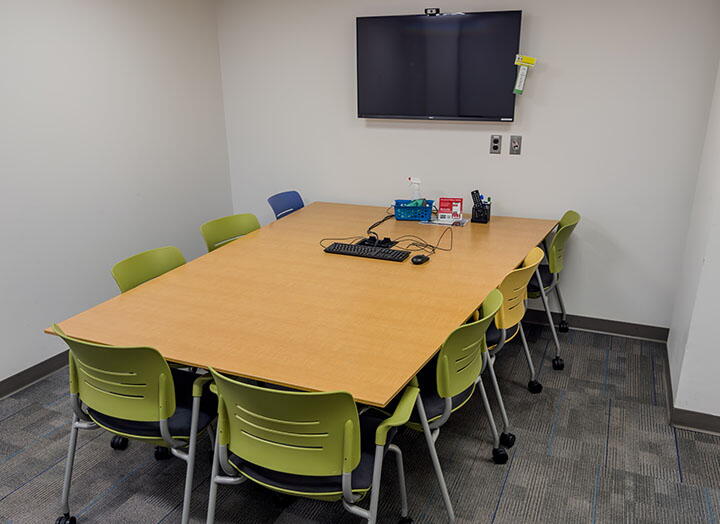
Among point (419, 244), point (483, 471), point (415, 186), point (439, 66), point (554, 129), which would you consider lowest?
point (483, 471)

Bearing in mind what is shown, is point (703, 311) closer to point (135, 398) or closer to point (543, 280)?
point (543, 280)

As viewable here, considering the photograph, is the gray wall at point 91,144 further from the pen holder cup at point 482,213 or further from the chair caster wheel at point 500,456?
the chair caster wheel at point 500,456

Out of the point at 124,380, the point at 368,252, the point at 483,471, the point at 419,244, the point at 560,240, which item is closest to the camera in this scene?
the point at 124,380

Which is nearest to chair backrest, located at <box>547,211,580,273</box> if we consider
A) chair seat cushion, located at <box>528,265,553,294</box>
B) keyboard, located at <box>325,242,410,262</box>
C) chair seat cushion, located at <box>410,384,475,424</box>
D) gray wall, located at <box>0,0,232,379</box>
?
chair seat cushion, located at <box>528,265,553,294</box>

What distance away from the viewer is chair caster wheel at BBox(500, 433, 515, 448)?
288cm

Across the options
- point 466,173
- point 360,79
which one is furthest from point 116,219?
point 466,173

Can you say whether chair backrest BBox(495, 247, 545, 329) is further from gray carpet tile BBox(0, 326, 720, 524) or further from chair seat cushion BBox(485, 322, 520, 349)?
gray carpet tile BBox(0, 326, 720, 524)

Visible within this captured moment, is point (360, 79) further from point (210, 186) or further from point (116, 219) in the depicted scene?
point (116, 219)

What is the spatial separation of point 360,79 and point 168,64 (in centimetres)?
145

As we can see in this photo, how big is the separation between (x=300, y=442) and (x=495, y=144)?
2.87 m

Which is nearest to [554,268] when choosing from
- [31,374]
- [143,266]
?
[143,266]

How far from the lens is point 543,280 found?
3.83m

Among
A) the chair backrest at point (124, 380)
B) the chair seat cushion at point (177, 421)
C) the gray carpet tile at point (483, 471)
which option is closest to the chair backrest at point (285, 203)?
the gray carpet tile at point (483, 471)

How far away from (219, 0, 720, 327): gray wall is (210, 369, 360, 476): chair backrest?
2094 mm
